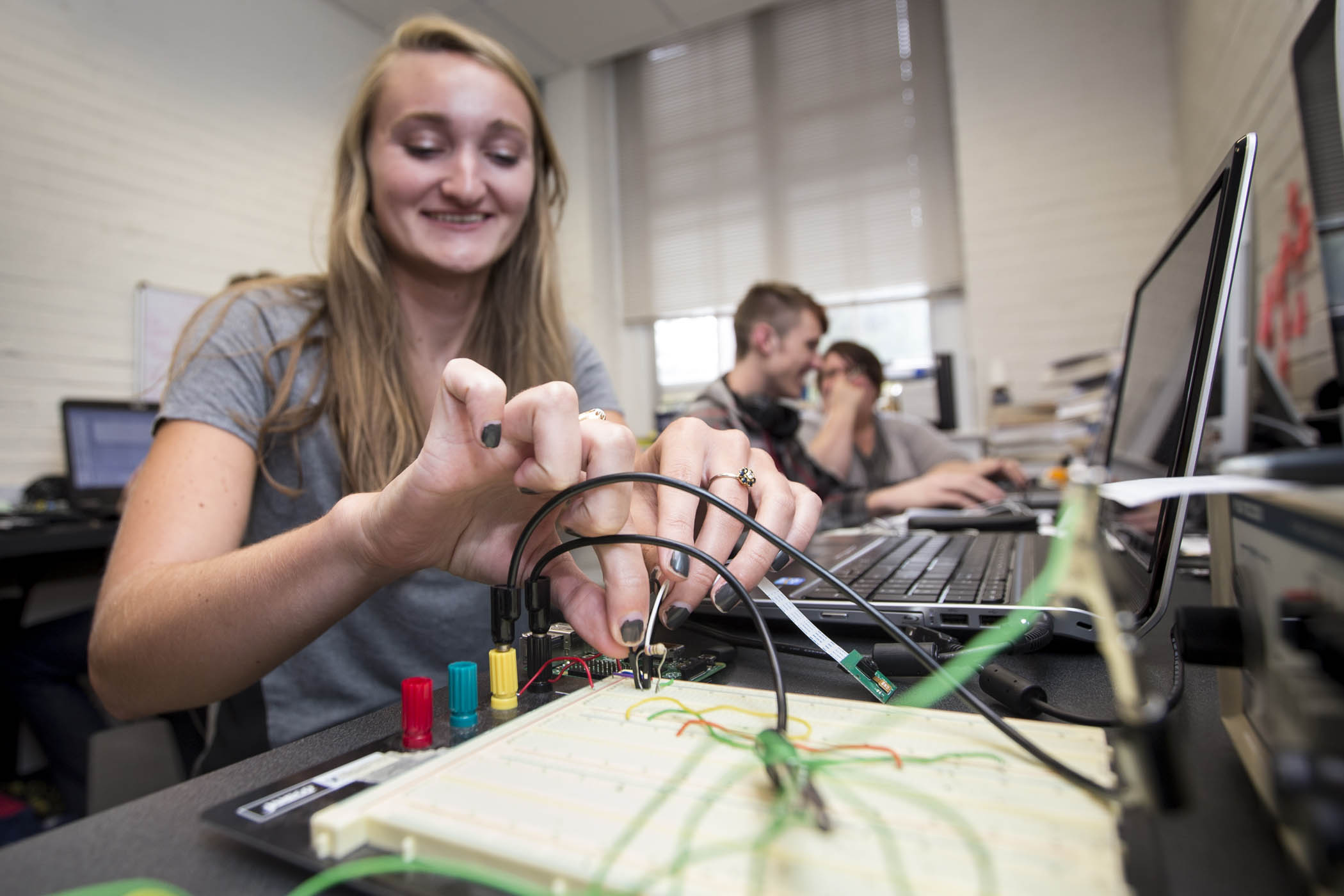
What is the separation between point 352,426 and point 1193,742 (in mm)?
767

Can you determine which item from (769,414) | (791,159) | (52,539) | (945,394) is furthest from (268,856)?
(791,159)

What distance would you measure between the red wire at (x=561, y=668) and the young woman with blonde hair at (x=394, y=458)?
0.02 meters

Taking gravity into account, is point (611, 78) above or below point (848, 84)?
above

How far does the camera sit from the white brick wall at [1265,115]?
1.28 meters

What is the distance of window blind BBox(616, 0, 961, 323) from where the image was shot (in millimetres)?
3391

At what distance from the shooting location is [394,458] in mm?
788

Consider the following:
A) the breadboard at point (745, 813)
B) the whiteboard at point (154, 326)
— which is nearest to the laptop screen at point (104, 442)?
the whiteboard at point (154, 326)

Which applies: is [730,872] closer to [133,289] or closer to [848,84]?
[133,289]

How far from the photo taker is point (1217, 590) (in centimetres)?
39

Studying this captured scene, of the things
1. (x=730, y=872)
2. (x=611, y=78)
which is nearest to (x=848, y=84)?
(x=611, y=78)

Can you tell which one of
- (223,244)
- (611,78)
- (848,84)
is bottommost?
(223,244)

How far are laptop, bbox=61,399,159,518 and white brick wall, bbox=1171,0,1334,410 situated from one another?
2864 millimetres

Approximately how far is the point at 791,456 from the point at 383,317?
1070mm

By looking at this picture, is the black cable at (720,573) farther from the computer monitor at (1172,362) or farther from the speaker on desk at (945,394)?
the speaker on desk at (945,394)
